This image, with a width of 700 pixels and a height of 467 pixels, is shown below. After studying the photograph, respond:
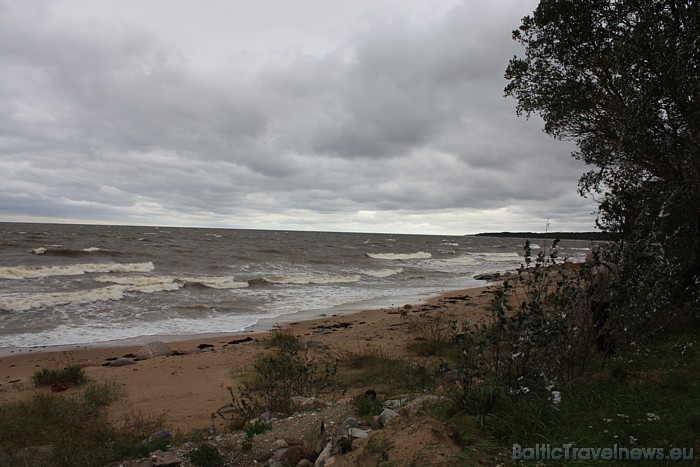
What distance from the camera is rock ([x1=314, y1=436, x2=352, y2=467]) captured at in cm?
341

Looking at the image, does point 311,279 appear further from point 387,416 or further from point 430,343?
point 387,416

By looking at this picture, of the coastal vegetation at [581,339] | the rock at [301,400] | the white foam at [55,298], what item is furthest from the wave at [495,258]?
the rock at [301,400]

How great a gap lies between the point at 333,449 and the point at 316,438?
0.44 metres

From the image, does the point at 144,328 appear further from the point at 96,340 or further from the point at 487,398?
the point at 487,398

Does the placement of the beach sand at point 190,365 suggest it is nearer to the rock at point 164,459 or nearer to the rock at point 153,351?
the rock at point 153,351

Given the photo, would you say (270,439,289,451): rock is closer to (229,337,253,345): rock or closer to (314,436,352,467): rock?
(314,436,352,467): rock

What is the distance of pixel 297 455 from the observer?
3.65 m

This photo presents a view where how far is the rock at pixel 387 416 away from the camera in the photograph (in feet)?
12.8

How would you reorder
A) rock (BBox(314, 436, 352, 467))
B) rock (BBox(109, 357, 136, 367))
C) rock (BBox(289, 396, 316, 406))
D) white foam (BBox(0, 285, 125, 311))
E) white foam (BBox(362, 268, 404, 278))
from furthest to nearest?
white foam (BBox(362, 268, 404, 278)) < white foam (BBox(0, 285, 125, 311)) < rock (BBox(109, 357, 136, 367)) < rock (BBox(289, 396, 316, 406)) < rock (BBox(314, 436, 352, 467))

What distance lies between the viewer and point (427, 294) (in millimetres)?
22156

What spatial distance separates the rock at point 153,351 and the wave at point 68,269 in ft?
57.7

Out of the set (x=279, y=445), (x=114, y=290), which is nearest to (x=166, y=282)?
(x=114, y=290)

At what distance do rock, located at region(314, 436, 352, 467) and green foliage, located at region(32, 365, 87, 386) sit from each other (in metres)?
6.71

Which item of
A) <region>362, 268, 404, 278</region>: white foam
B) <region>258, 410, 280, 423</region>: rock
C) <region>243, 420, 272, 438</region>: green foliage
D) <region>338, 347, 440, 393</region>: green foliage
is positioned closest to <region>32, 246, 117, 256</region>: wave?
<region>362, 268, 404, 278</region>: white foam
